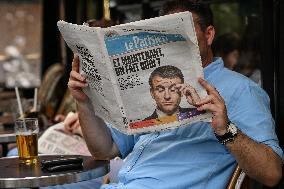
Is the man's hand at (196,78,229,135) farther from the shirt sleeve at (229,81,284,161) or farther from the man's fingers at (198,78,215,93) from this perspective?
the shirt sleeve at (229,81,284,161)

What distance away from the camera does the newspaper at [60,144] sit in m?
3.77

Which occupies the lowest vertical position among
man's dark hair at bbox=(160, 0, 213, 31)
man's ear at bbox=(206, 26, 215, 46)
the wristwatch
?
the wristwatch

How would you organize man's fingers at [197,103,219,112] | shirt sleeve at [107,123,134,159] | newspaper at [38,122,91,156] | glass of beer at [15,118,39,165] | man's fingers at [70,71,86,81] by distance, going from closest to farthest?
man's fingers at [197,103,219,112] < man's fingers at [70,71,86,81] < glass of beer at [15,118,39,165] < shirt sleeve at [107,123,134,159] < newspaper at [38,122,91,156]

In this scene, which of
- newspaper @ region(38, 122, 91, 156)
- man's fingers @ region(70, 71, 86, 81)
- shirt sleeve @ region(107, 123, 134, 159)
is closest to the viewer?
man's fingers @ region(70, 71, 86, 81)

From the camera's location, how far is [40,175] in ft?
7.47

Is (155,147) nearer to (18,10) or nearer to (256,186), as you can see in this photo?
(256,186)

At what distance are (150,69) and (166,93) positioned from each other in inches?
3.9

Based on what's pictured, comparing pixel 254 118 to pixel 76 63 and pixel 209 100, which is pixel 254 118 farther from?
pixel 76 63

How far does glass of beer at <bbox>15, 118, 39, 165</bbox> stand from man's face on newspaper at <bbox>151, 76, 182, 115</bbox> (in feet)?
2.19

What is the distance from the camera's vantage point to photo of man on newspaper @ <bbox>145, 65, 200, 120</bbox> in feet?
6.89

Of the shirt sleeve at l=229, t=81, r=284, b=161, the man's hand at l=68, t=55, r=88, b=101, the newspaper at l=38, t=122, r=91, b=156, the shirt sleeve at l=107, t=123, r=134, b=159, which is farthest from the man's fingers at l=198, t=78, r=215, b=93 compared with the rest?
the newspaper at l=38, t=122, r=91, b=156

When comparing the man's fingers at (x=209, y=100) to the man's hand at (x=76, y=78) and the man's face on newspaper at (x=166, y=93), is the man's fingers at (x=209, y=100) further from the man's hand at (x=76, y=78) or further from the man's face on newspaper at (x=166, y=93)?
the man's hand at (x=76, y=78)

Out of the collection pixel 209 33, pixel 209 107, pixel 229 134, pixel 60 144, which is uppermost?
pixel 209 33

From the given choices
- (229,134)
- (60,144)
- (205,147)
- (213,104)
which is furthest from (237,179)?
(60,144)
